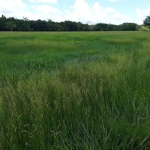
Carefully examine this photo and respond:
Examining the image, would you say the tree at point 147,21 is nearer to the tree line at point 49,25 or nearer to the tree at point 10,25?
the tree line at point 49,25

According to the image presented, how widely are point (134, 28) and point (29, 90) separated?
8687 cm

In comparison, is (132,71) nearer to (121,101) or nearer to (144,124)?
(121,101)

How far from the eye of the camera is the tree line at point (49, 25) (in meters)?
72.5

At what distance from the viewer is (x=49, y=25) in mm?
77688

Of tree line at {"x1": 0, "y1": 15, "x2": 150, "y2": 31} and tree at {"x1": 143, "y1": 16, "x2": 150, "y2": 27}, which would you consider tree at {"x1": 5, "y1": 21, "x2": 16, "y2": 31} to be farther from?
tree at {"x1": 143, "y1": 16, "x2": 150, "y2": 27}

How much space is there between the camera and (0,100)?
9.38ft

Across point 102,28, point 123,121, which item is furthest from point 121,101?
point 102,28

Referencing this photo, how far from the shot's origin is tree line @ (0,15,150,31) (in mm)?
72500

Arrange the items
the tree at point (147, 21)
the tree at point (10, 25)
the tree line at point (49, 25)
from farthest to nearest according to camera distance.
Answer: the tree at point (147, 21)
the tree line at point (49, 25)
the tree at point (10, 25)

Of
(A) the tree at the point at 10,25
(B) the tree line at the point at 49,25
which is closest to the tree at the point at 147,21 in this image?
(B) the tree line at the point at 49,25

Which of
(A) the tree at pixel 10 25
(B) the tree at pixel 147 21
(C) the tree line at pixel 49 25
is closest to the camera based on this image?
(A) the tree at pixel 10 25

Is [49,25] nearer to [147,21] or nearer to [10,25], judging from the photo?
[10,25]

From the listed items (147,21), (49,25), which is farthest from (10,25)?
(147,21)

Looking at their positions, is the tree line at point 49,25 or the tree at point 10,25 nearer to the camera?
the tree at point 10,25
